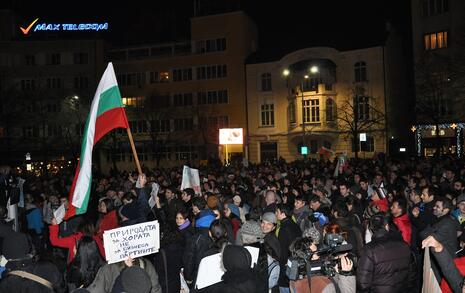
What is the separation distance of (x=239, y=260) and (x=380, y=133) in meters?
40.3

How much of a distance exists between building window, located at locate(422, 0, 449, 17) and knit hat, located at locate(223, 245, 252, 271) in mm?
39188

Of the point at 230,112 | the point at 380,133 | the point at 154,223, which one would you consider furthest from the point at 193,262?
the point at 230,112

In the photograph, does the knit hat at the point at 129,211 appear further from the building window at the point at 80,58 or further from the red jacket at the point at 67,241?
the building window at the point at 80,58

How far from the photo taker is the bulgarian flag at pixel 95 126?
7.27 m

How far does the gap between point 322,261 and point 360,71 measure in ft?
135

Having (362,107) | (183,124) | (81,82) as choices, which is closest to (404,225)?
(362,107)

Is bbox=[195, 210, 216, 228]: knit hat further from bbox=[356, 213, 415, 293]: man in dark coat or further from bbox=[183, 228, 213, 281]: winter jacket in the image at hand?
bbox=[356, 213, 415, 293]: man in dark coat

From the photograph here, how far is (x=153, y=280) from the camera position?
5.29m

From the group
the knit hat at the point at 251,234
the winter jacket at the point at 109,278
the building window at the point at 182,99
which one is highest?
the building window at the point at 182,99

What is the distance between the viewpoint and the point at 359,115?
142 feet

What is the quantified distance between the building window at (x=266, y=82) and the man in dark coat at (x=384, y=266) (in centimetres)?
4335

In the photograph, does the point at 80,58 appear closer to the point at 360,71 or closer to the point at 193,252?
the point at 360,71

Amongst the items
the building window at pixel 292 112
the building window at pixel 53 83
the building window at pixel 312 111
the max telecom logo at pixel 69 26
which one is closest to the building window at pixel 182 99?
the building window at pixel 292 112

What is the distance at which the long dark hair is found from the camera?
5.38 m
